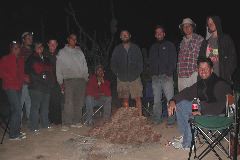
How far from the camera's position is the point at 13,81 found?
6902mm

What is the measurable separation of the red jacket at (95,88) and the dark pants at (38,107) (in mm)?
1050

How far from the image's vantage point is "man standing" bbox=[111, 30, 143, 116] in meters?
7.89

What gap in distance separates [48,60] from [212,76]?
365cm

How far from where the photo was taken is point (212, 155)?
5.73 m

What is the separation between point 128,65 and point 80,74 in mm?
1066

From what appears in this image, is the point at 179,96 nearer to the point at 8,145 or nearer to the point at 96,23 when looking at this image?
the point at 8,145

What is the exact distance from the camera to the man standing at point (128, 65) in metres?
7.89

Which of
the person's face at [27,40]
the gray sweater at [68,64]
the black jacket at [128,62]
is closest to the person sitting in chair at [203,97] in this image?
the black jacket at [128,62]

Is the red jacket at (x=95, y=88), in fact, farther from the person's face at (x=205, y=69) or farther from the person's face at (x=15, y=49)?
the person's face at (x=205, y=69)

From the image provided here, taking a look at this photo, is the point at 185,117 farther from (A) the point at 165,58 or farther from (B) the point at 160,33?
(B) the point at 160,33

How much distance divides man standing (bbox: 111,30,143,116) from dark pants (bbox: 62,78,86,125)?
86 cm

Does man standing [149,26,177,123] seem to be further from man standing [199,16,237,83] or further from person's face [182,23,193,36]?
man standing [199,16,237,83]

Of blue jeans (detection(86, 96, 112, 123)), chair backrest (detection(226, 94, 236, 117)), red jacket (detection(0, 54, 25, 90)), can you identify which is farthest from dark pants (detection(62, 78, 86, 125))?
chair backrest (detection(226, 94, 236, 117))

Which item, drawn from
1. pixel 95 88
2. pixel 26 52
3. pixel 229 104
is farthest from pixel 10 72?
pixel 229 104
